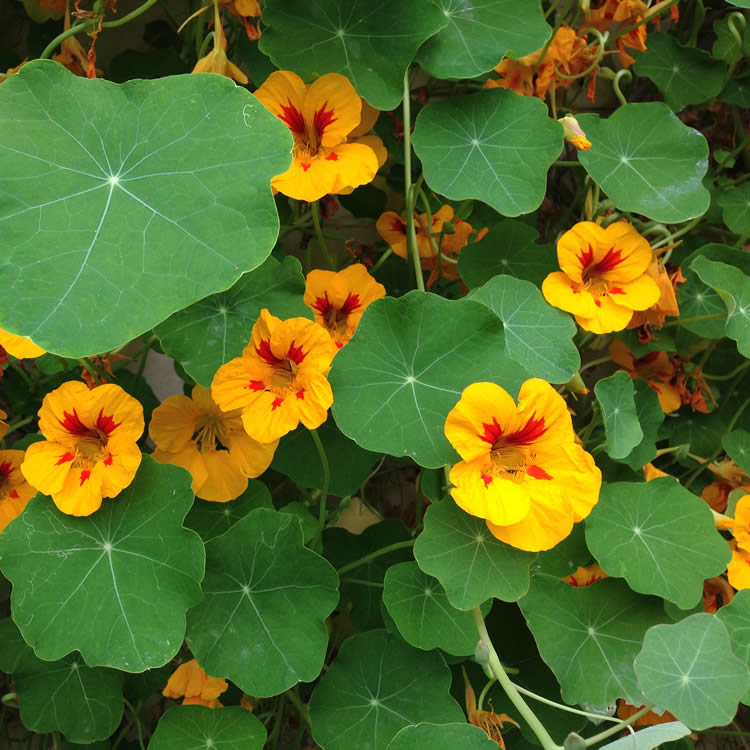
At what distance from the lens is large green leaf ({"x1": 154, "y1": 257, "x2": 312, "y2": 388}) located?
46.7 inches

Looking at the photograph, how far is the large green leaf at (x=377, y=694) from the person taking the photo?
50.3 inches

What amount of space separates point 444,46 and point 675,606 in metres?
1.04

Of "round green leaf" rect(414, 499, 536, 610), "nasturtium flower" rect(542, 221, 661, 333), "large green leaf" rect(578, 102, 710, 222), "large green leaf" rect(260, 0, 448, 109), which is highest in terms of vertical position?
"large green leaf" rect(260, 0, 448, 109)

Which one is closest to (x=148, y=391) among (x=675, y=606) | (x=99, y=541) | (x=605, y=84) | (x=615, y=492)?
(x=99, y=541)

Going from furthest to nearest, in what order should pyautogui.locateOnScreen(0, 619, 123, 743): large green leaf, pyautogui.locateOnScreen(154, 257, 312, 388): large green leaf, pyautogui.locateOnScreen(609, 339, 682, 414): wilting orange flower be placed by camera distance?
pyautogui.locateOnScreen(609, 339, 682, 414): wilting orange flower → pyautogui.locateOnScreen(0, 619, 123, 743): large green leaf → pyautogui.locateOnScreen(154, 257, 312, 388): large green leaf

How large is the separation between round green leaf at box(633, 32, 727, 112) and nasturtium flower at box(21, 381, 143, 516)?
1.36 meters

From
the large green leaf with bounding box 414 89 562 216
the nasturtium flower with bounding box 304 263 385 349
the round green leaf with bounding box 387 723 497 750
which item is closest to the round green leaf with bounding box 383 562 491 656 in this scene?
the round green leaf with bounding box 387 723 497 750

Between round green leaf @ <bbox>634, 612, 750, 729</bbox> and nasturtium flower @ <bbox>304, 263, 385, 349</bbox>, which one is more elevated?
nasturtium flower @ <bbox>304, 263, 385, 349</bbox>

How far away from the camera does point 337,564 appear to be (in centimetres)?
153

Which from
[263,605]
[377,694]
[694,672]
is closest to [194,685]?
[263,605]

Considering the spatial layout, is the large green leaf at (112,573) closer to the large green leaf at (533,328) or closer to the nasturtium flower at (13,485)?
the nasturtium flower at (13,485)

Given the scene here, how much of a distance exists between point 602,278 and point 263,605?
824 millimetres

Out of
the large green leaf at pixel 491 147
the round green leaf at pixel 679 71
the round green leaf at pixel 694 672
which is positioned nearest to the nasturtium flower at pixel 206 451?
the large green leaf at pixel 491 147

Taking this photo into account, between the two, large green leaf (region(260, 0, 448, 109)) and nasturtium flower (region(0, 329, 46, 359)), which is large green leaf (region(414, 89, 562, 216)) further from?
nasturtium flower (region(0, 329, 46, 359))
